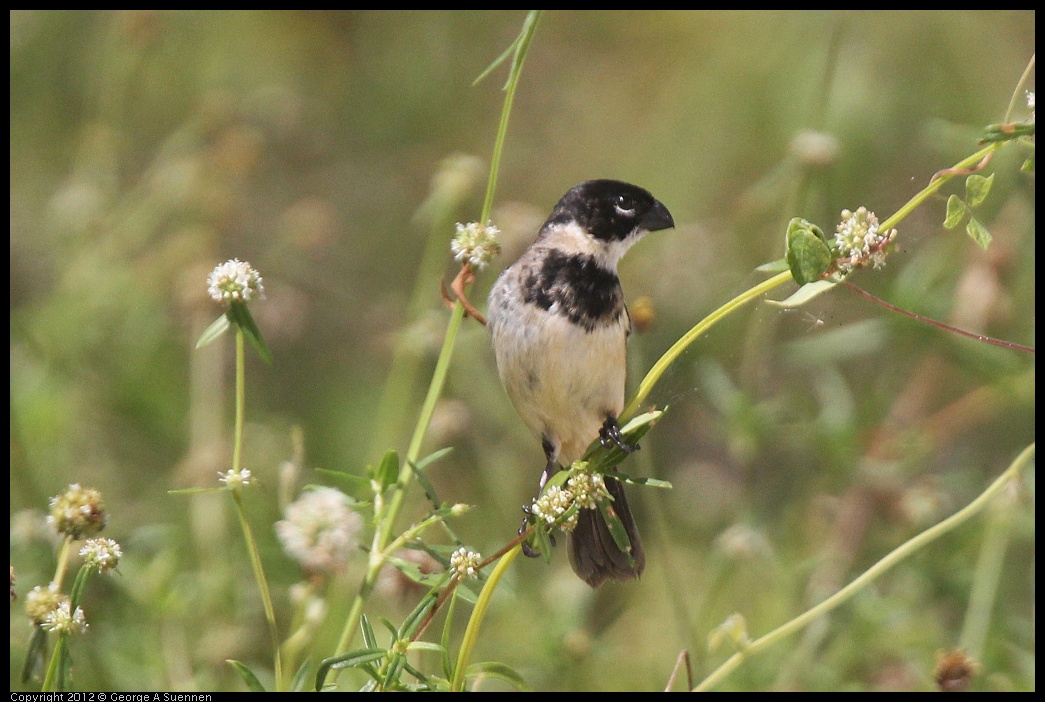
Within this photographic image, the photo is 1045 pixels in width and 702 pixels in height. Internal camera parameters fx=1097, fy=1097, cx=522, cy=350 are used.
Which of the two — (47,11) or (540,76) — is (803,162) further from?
(47,11)

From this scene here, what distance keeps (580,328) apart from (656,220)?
0.39 meters

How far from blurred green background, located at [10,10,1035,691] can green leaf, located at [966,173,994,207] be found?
5 centimetres

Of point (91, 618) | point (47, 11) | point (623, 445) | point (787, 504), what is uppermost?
point (47, 11)

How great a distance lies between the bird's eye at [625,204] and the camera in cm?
289

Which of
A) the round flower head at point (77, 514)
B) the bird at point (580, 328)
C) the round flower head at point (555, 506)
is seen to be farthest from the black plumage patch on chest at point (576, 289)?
the round flower head at point (77, 514)

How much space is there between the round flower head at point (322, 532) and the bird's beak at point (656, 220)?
123 cm

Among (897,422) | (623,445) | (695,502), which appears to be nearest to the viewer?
(623,445)

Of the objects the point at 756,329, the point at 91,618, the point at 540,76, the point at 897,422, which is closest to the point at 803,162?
the point at 756,329

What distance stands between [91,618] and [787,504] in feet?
7.17

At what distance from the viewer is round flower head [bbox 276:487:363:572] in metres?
1.97

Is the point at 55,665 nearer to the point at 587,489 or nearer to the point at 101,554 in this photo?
the point at 101,554

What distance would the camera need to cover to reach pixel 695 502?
4352 mm

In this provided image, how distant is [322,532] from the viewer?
1979 mm

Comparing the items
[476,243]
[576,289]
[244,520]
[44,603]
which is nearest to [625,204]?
[576,289]
